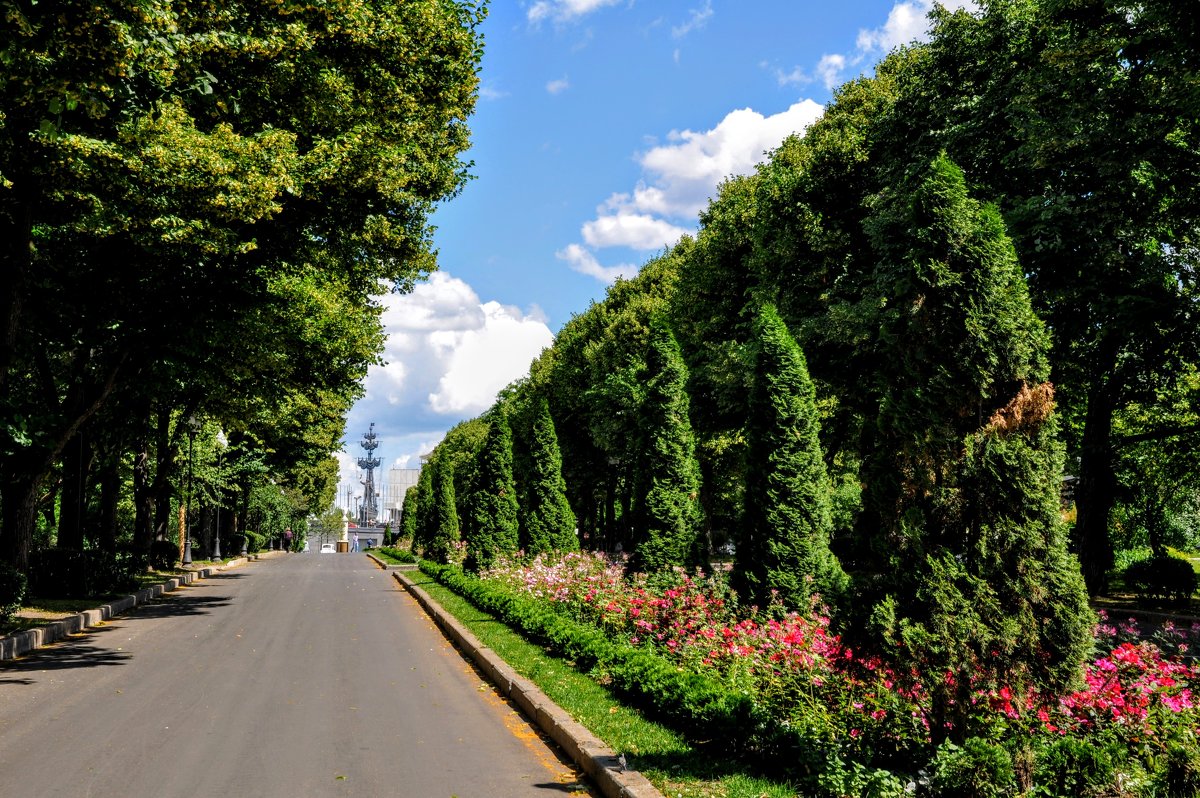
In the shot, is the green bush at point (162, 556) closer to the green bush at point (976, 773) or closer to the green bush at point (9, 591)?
the green bush at point (9, 591)

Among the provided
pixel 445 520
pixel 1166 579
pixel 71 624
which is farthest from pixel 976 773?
pixel 445 520

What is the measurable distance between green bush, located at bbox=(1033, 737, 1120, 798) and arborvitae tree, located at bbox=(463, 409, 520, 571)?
21140 millimetres

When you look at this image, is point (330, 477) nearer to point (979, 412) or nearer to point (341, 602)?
point (341, 602)

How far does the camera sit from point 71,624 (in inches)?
600

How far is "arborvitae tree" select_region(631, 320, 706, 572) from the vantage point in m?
15.8

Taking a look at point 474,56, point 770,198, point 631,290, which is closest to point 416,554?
point 631,290

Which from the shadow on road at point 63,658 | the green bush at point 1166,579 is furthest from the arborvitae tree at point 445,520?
the green bush at point 1166,579

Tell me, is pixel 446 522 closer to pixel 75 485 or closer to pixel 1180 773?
pixel 75 485

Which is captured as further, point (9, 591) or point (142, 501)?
point (142, 501)

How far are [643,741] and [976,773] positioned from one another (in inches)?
114

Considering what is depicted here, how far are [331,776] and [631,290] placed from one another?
35163 mm

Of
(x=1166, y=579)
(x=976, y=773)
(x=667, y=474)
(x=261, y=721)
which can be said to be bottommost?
(x=1166, y=579)

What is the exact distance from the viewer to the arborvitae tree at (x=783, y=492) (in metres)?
11.7

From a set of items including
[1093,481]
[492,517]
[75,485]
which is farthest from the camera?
[492,517]
